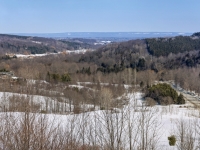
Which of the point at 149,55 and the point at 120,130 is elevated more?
the point at 149,55

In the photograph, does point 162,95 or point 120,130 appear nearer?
point 120,130

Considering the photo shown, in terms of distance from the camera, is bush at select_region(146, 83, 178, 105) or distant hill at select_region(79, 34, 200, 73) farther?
distant hill at select_region(79, 34, 200, 73)

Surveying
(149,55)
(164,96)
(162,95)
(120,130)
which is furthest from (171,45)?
(120,130)

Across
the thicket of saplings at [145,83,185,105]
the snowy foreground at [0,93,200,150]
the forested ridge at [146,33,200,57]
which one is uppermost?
the forested ridge at [146,33,200,57]

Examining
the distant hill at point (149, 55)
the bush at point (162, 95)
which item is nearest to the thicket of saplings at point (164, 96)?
the bush at point (162, 95)

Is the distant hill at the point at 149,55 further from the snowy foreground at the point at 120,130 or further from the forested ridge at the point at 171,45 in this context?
the snowy foreground at the point at 120,130

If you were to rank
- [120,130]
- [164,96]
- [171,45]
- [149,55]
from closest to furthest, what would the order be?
1. [120,130]
2. [164,96]
3. [149,55]
4. [171,45]

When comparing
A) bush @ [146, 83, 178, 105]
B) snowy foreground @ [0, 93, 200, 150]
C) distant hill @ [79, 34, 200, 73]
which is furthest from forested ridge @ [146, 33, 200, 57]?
snowy foreground @ [0, 93, 200, 150]

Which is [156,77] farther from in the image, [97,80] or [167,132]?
[167,132]

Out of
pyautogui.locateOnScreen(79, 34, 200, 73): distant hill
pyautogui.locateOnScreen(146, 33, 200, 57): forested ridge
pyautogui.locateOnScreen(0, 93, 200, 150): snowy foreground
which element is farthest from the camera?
pyautogui.locateOnScreen(146, 33, 200, 57): forested ridge

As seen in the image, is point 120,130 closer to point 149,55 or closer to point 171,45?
point 149,55

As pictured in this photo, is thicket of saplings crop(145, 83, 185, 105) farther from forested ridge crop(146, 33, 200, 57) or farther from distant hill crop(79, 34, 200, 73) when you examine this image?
forested ridge crop(146, 33, 200, 57)

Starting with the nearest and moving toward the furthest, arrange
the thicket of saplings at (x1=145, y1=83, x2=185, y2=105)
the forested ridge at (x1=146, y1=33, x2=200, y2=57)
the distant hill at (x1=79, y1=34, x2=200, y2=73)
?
1. the thicket of saplings at (x1=145, y1=83, x2=185, y2=105)
2. the distant hill at (x1=79, y1=34, x2=200, y2=73)
3. the forested ridge at (x1=146, y1=33, x2=200, y2=57)
